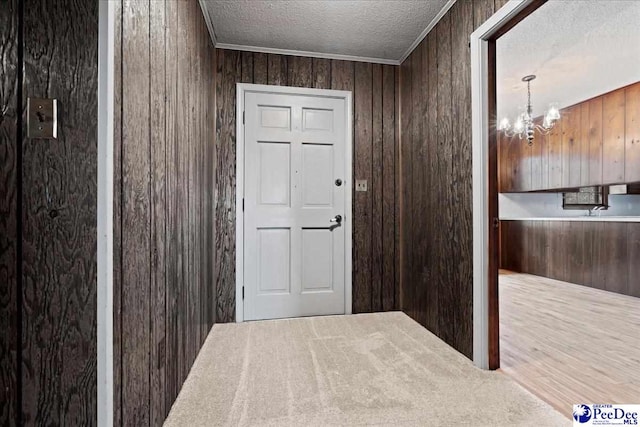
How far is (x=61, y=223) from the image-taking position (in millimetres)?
869

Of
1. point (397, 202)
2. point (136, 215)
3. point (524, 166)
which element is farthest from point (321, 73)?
point (524, 166)

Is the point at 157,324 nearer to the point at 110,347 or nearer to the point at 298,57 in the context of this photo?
the point at 110,347

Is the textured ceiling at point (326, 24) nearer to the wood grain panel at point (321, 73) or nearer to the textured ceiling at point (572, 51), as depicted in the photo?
the wood grain panel at point (321, 73)

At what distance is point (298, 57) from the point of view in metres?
2.88

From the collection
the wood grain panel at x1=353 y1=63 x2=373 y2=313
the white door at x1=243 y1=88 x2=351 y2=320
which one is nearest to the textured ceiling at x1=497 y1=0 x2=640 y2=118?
the wood grain panel at x1=353 y1=63 x2=373 y2=313

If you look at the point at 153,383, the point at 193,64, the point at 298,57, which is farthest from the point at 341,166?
the point at 153,383

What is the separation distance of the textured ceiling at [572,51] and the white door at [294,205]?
169 cm

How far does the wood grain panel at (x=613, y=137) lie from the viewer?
3.93m

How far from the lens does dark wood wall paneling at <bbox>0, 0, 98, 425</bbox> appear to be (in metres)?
0.84

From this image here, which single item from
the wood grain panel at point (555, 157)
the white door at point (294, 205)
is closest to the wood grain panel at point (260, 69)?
the white door at point (294, 205)

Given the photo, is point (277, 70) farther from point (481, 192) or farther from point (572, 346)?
point (572, 346)

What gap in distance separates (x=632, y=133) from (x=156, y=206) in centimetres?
509

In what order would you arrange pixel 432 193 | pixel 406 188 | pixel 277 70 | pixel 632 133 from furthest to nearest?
pixel 632 133 < pixel 406 188 < pixel 277 70 < pixel 432 193

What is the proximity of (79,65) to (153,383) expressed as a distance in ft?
3.85
